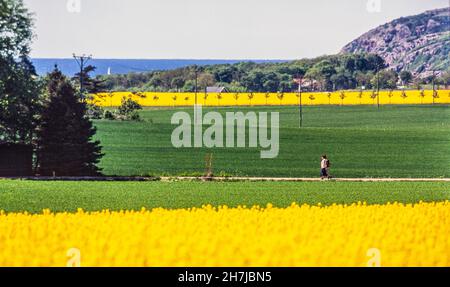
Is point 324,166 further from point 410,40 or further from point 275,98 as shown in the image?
point 275,98

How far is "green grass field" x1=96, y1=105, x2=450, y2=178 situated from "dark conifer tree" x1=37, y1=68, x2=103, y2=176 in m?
3.17

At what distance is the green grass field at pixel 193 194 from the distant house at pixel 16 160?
1124 centimetres

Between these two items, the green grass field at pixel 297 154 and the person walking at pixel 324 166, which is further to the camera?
the green grass field at pixel 297 154

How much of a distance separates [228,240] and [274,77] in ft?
294

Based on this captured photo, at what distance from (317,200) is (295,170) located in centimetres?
2371

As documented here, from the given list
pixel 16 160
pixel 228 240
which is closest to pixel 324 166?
pixel 16 160

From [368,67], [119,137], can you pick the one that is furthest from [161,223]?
[368,67]

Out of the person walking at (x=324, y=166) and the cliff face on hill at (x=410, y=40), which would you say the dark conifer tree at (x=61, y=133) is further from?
the cliff face on hill at (x=410, y=40)

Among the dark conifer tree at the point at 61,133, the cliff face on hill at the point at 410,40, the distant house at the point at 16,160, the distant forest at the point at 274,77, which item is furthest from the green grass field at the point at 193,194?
the distant forest at the point at 274,77

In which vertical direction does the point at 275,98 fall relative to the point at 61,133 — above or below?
below

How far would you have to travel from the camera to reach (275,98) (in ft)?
397

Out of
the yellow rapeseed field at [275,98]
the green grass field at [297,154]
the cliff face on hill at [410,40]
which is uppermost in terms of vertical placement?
the cliff face on hill at [410,40]

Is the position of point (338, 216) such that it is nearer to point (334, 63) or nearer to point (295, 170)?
point (295, 170)

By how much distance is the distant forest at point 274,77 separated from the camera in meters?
95.9
